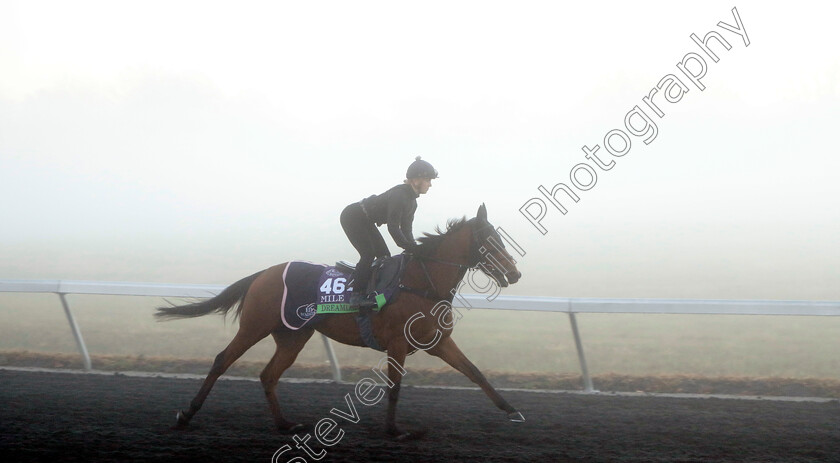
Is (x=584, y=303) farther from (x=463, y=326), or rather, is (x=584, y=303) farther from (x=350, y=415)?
(x=463, y=326)

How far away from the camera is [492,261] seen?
5223mm

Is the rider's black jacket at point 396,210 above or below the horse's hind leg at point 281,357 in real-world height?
above

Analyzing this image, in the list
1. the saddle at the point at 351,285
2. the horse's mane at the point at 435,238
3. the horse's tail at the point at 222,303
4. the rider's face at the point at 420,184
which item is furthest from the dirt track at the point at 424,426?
the rider's face at the point at 420,184

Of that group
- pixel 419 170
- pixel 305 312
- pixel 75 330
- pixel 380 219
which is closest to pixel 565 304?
pixel 380 219

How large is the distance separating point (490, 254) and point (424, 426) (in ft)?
4.09

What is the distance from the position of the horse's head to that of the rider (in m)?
0.43

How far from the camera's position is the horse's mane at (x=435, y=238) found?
5398 mm

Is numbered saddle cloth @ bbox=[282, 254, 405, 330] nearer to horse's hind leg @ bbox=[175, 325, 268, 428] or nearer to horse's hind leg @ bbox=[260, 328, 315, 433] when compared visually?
horse's hind leg @ bbox=[260, 328, 315, 433]

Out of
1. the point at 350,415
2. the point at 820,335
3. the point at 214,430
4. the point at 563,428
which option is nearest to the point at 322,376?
the point at 350,415

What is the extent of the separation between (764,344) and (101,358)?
744 cm

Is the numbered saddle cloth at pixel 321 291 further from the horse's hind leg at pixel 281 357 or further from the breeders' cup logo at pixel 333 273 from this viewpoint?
the horse's hind leg at pixel 281 357

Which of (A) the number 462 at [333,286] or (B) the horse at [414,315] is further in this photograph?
(A) the number 462 at [333,286]

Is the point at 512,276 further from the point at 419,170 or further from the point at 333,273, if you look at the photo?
the point at 333,273

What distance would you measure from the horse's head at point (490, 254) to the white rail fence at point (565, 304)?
47.9 inches
